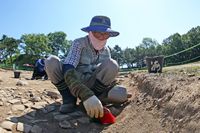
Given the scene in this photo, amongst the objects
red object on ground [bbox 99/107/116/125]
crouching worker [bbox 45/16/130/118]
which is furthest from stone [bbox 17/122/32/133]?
red object on ground [bbox 99/107/116/125]

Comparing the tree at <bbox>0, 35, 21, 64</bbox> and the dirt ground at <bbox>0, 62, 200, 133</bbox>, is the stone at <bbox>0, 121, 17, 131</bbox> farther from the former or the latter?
the tree at <bbox>0, 35, 21, 64</bbox>

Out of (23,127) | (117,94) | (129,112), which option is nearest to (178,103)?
(129,112)

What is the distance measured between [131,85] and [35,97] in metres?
1.35

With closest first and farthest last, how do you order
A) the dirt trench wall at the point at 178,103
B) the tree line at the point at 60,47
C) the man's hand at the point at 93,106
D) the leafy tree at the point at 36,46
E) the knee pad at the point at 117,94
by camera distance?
the dirt trench wall at the point at 178,103
the man's hand at the point at 93,106
the knee pad at the point at 117,94
the tree line at the point at 60,47
the leafy tree at the point at 36,46

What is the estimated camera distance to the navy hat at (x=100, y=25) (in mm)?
3338

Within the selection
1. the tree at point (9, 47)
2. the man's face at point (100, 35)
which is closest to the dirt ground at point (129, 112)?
the man's face at point (100, 35)

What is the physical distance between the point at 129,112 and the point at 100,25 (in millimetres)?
939

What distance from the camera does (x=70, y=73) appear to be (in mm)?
3100

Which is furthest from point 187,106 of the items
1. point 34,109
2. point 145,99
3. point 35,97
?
point 35,97

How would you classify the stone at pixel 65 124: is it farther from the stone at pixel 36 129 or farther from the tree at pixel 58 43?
the tree at pixel 58 43

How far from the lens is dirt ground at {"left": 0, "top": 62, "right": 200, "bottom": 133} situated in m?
2.51

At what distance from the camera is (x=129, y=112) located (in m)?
3.40

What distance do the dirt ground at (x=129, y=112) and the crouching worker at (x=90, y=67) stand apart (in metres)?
0.17

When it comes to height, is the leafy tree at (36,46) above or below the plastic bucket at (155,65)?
above
